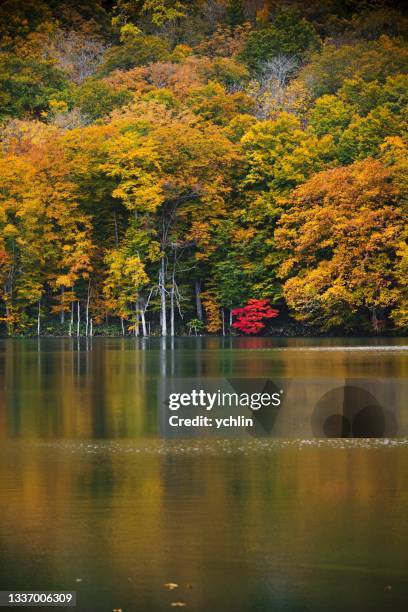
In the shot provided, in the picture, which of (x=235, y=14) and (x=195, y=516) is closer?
(x=195, y=516)

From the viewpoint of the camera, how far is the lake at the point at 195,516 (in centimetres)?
690

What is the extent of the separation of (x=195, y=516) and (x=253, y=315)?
4436 cm

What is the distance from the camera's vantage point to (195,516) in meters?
9.01

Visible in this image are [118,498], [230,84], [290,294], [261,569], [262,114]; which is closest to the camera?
[261,569]

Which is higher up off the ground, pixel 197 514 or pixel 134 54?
pixel 134 54

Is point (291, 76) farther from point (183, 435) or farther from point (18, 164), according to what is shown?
point (183, 435)

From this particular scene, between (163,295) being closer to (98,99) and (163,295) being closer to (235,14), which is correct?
(98,99)

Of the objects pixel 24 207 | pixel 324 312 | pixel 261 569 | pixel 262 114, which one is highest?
pixel 262 114

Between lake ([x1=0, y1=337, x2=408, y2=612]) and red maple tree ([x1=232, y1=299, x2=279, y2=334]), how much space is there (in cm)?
3565

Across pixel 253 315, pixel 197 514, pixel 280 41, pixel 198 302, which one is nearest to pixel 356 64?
pixel 280 41

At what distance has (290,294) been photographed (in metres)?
50.9

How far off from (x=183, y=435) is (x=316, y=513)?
221 inches

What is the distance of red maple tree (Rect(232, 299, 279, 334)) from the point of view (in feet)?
174

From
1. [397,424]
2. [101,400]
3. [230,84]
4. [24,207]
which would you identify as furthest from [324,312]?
[397,424]
